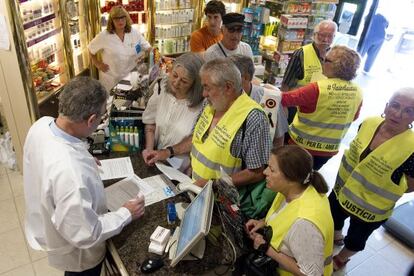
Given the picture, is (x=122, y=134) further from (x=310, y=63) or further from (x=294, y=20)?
(x=294, y=20)

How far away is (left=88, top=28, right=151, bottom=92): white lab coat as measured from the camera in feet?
14.2

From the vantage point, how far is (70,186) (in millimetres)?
1408

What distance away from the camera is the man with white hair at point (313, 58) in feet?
11.1

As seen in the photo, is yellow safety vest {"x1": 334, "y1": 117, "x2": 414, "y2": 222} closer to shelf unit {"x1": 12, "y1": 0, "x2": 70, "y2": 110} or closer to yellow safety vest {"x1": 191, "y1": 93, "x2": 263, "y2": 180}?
yellow safety vest {"x1": 191, "y1": 93, "x2": 263, "y2": 180}

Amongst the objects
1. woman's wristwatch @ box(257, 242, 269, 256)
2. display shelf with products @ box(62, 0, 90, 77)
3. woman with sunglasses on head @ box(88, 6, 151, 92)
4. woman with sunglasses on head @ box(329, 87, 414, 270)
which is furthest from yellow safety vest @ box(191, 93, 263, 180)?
display shelf with products @ box(62, 0, 90, 77)

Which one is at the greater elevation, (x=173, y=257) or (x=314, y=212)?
(x=314, y=212)

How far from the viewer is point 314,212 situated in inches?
61.2

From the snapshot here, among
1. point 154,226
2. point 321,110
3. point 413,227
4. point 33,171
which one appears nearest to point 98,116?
point 33,171

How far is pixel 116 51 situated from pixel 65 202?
3.42 m

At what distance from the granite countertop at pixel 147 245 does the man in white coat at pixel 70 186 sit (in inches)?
4.5

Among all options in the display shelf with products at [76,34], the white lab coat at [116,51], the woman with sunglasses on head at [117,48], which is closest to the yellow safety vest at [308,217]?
the woman with sunglasses on head at [117,48]

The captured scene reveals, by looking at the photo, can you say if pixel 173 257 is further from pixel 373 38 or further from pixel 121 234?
pixel 373 38

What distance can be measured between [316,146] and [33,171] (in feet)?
8.07

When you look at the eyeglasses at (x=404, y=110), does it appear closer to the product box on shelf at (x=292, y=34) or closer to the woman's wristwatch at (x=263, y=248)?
the woman's wristwatch at (x=263, y=248)
